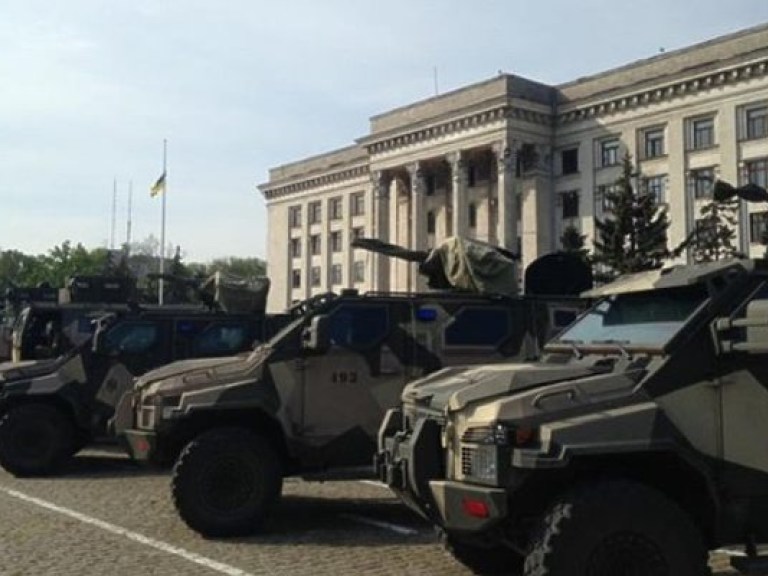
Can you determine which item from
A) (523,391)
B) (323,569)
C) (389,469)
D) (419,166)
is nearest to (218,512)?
(323,569)

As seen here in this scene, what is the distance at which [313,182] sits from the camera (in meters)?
87.2

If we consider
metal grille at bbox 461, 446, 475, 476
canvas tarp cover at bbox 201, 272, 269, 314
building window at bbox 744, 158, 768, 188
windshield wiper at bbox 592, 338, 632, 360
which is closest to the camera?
metal grille at bbox 461, 446, 475, 476

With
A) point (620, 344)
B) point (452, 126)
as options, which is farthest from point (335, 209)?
point (620, 344)

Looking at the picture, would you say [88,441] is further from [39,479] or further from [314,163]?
[314,163]

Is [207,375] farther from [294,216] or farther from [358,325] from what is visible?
[294,216]

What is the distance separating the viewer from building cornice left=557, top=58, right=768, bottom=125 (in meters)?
52.4

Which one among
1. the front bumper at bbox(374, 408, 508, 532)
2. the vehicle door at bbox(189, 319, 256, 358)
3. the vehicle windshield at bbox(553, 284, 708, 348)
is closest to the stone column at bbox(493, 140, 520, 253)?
the vehicle door at bbox(189, 319, 256, 358)

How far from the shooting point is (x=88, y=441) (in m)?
13.9

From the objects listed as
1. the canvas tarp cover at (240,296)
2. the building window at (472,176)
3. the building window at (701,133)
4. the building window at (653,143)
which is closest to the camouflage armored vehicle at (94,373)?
the canvas tarp cover at (240,296)

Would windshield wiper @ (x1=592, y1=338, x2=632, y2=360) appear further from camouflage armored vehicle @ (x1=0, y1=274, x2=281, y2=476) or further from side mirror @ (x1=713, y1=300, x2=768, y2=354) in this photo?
camouflage armored vehicle @ (x1=0, y1=274, x2=281, y2=476)

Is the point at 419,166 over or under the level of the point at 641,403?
over

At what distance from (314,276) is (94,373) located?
7376 centimetres

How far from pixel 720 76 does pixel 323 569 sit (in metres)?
51.5

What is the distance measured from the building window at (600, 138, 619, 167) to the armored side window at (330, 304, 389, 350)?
51929 millimetres
